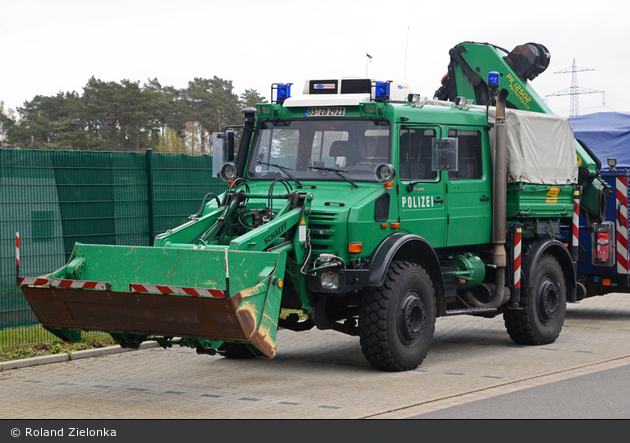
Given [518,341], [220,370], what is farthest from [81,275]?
[518,341]

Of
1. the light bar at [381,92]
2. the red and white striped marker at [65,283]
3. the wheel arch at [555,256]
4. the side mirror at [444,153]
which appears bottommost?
the wheel arch at [555,256]

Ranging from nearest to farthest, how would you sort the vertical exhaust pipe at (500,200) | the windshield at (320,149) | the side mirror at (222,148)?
the windshield at (320,149)
the side mirror at (222,148)
the vertical exhaust pipe at (500,200)

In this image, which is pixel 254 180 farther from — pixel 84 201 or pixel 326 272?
pixel 84 201

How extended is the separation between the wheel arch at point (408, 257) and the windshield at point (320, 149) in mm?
773

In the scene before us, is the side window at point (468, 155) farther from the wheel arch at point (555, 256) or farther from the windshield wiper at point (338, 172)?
the windshield wiper at point (338, 172)

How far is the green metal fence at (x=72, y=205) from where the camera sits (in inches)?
448

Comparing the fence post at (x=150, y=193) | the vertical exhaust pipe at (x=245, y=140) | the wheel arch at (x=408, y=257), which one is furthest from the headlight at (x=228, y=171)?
the fence post at (x=150, y=193)

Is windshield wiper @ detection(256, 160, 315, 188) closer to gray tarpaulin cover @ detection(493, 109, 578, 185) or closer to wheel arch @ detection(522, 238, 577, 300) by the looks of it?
gray tarpaulin cover @ detection(493, 109, 578, 185)

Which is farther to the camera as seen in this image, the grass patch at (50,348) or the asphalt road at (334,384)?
the grass patch at (50,348)

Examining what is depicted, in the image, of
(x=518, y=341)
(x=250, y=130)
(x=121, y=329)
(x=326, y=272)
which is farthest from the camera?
(x=518, y=341)

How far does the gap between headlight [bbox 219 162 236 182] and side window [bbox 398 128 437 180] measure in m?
2.04

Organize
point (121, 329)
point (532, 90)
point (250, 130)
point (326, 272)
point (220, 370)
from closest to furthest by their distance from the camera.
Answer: point (121, 329) < point (326, 272) < point (220, 370) < point (250, 130) < point (532, 90)

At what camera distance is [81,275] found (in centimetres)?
909

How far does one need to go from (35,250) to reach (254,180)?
121 inches
